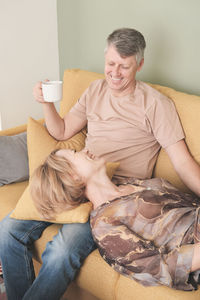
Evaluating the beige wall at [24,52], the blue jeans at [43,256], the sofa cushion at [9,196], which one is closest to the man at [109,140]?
the blue jeans at [43,256]

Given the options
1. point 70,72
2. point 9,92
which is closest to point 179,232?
point 70,72

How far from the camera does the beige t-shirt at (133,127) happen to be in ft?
5.63

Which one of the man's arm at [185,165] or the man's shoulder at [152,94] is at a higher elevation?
the man's shoulder at [152,94]

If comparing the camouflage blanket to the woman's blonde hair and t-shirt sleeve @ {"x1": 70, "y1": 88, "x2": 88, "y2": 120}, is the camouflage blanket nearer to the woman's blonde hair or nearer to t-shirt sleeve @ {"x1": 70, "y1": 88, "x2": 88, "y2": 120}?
the woman's blonde hair

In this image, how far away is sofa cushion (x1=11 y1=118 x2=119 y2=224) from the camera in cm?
153

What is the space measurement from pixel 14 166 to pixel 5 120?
4.24 feet

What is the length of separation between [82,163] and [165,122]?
0.49 metres

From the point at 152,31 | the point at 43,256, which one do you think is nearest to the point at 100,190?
the point at 43,256

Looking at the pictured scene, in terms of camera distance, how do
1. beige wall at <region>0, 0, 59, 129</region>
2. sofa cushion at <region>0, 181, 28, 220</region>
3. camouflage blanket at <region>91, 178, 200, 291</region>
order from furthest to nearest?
beige wall at <region>0, 0, 59, 129</region>
sofa cushion at <region>0, 181, 28, 220</region>
camouflage blanket at <region>91, 178, 200, 291</region>

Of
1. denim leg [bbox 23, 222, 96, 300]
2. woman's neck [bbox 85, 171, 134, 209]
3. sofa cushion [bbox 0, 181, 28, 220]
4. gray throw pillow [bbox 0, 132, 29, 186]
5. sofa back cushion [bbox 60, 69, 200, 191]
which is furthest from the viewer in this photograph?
gray throw pillow [bbox 0, 132, 29, 186]

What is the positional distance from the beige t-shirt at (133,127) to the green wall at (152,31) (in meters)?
0.27

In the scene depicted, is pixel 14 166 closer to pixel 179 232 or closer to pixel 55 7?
pixel 179 232

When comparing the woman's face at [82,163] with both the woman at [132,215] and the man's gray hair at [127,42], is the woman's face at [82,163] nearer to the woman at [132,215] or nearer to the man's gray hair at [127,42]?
the woman at [132,215]

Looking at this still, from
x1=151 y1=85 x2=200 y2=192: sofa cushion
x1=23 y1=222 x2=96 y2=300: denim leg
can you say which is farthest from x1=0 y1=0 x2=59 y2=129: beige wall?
x1=23 y1=222 x2=96 y2=300: denim leg
